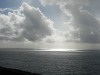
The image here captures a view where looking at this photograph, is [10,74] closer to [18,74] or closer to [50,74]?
[18,74]

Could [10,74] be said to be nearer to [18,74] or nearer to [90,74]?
[18,74]

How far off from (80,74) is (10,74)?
124ft

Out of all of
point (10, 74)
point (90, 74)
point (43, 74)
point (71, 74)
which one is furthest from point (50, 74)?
point (10, 74)

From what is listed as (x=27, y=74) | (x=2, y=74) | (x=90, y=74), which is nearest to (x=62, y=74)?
(x=90, y=74)

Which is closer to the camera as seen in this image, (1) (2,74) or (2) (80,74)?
(1) (2,74)

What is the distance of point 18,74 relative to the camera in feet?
230

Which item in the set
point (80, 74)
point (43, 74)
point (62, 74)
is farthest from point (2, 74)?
point (80, 74)

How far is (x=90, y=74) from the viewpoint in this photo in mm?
93312

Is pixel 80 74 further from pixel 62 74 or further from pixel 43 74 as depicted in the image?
pixel 43 74

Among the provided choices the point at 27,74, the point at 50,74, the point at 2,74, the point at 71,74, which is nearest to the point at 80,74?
the point at 71,74

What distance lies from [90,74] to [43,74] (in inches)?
903

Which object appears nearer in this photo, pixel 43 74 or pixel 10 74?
pixel 10 74

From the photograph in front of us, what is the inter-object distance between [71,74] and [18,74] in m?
32.4

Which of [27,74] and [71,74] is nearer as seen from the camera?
[27,74]
